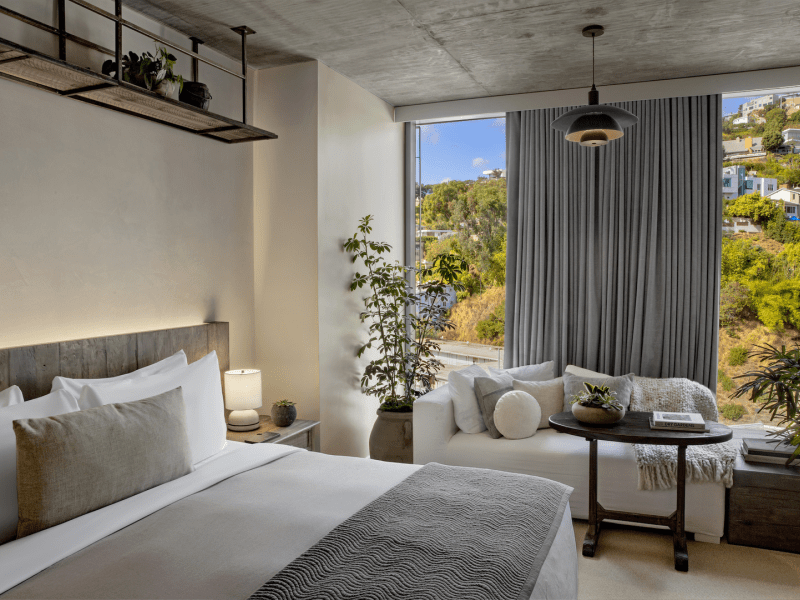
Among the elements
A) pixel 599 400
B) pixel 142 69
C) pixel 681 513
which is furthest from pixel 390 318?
pixel 142 69

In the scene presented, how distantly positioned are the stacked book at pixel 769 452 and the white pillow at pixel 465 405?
1427 mm

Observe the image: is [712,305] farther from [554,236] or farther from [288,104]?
[288,104]

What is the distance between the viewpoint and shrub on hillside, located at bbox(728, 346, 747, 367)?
4.02 m

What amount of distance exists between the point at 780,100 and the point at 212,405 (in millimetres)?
3988

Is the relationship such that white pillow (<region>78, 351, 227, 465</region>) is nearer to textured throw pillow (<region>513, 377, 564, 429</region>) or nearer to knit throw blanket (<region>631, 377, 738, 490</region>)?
textured throw pillow (<region>513, 377, 564, 429</region>)

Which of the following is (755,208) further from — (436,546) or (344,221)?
(436,546)

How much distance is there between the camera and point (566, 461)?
3326 millimetres

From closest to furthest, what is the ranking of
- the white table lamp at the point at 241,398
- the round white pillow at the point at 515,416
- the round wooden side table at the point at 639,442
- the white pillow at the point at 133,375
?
1. the white pillow at the point at 133,375
2. the round wooden side table at the point at 639,442
3. the white table lamp at the point at 241,398
4. the round white pillow at the point at 515,416

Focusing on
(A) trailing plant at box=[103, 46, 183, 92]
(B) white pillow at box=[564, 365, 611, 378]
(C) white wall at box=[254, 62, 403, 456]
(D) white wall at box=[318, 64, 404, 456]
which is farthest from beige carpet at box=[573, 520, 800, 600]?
(A) trailing plant at box=[103, 46, 183, 92]

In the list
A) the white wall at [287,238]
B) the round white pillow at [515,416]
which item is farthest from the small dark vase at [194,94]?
the round white pillow at [515,416]

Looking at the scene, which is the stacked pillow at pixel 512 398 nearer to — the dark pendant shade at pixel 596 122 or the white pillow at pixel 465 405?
the white pillow at pixel 465 405

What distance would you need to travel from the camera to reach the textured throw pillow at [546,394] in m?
3.74

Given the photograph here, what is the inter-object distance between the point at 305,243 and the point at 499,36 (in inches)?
64.5

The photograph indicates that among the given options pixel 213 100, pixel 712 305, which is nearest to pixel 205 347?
pixel 213 100
